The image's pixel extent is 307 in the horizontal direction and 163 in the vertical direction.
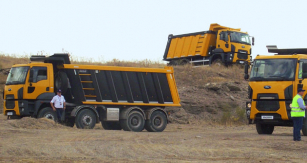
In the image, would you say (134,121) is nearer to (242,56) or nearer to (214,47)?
(214,47)

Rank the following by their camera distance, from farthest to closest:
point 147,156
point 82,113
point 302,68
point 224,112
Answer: point 224,112 → point 82,113 → point 302,68 → point 147,156

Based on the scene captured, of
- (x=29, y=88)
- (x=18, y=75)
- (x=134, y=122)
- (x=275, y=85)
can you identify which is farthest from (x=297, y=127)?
(x=18, y=75)

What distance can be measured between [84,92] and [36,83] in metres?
2.01

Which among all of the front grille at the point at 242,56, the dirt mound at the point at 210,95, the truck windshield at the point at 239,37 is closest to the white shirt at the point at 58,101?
the dirt mound at the point at 210,95

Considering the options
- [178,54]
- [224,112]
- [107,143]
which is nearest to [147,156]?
[107,143]

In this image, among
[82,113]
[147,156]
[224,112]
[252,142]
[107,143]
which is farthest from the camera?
[224,112]

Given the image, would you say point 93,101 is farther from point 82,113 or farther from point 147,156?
point 147,156

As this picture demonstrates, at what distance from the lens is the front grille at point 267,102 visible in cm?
1978

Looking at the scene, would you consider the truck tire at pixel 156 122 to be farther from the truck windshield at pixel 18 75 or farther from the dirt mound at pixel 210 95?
the truck windshield at pixel 18 75

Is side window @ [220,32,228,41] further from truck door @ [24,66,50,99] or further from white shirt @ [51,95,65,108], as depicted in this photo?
white shirt @ [51,95,65,108]

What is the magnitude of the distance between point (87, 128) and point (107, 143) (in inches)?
266

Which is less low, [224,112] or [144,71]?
[144,71]

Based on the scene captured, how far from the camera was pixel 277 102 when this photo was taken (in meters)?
19.8

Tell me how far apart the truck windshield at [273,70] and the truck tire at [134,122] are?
5423 millimetres
